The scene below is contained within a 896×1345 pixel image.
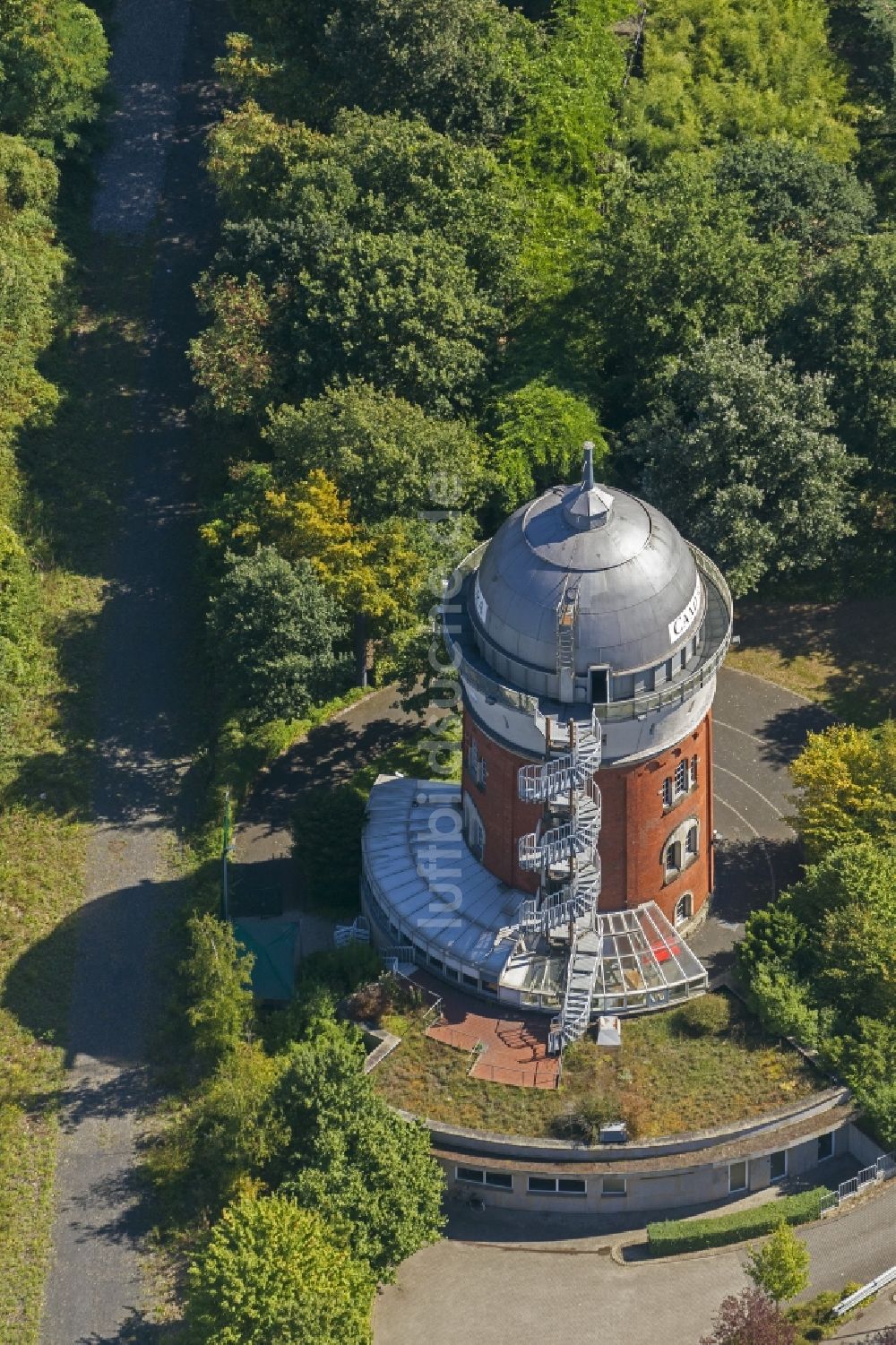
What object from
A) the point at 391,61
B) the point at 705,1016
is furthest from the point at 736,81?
the point at 705,1016

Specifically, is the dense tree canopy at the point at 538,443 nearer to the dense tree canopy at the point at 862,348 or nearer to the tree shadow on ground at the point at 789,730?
the dense tree canopy at the point at 862,348

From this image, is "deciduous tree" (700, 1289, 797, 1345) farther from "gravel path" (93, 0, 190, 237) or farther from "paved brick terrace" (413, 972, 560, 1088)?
"gravel path" (93, 0, 190, 237)

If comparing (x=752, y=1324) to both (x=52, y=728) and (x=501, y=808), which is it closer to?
(x=501, y=808)

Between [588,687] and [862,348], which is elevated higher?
[862,348]

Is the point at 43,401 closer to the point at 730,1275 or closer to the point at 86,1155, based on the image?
the point at 86,1155

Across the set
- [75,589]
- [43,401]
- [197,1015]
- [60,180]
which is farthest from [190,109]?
[197,1015]

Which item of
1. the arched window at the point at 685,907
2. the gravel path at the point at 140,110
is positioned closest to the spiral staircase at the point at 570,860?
the arched window at the point at 685,907
